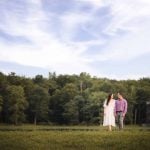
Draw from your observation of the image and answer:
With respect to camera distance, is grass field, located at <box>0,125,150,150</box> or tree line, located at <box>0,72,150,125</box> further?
tree line, located at <box>0,72,150,125</box>

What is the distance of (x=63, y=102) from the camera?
547 feet

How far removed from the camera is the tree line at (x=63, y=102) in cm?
15250

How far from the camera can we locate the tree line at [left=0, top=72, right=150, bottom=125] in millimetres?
152500

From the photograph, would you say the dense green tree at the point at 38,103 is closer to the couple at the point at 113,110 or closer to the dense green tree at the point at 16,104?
the dense green tree at the point at 16,104

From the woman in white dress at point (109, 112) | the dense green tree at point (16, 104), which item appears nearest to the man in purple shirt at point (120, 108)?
the woman in white dress at point (109, 112)

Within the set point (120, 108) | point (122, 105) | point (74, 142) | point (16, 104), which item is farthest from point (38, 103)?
point (74, 142)

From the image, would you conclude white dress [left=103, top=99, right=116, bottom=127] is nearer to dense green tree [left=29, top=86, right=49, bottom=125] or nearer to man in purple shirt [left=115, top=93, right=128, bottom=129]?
man in purple shirt [left=115, top=93, right=128, bottom=129]

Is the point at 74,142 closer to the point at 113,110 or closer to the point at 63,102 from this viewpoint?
the point at 113,110

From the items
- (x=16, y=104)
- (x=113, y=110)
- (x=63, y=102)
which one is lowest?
(x=113, y=110)

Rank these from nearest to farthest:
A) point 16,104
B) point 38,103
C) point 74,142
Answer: point 74,142 → point 16,104 → point 38,103

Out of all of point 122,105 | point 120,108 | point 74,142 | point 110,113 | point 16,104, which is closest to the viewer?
point 74,142

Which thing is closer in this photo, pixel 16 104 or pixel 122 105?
pixel 122 105

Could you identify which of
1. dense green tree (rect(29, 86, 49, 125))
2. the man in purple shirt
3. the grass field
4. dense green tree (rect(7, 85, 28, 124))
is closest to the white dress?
the man in purple shirt

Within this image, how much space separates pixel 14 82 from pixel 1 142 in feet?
468
